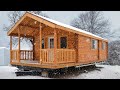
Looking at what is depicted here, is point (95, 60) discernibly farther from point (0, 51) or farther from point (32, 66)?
point (0, 51)

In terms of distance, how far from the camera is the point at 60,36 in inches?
713

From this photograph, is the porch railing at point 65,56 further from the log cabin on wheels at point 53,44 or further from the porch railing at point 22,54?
the porch railing at point 22,54

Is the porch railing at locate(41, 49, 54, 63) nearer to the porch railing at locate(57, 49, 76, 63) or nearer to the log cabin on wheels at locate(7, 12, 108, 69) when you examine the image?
the log cabin on wheels at locate(7, 12, 108, 69)

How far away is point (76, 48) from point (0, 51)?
15336mm

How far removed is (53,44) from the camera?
60.9ft

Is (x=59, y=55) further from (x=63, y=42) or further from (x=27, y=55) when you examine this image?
(x=27, y=55)

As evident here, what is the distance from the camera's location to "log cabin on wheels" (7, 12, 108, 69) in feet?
46.1

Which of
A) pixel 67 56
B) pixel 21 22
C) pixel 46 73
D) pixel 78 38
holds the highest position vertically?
pixel 21 22

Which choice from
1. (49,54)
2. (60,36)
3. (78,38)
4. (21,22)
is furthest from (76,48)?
(21,22)

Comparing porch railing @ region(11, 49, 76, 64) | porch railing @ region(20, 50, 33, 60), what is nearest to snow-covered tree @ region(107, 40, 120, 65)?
porch railing @ region(20, 50, 33, 60)

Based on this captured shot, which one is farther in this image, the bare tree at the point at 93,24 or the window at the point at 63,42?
the bare tree at the point at 93,24

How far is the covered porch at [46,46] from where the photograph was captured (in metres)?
14.1

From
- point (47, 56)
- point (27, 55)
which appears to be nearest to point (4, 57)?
point (27, 55)

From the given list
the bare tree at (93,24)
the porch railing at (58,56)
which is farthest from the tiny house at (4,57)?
the bare tree at (93,24)
